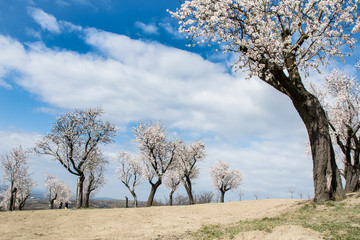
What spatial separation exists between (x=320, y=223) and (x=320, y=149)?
5074 mm

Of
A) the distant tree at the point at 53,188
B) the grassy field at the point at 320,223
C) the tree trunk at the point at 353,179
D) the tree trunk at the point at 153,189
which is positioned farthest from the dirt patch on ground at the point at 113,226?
the distant tree at the point at 53,188

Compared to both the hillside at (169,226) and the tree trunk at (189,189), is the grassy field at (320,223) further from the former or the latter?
the tree trunk at (189,189)

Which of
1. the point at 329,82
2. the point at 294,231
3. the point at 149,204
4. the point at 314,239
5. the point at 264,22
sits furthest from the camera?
the point at 149,204

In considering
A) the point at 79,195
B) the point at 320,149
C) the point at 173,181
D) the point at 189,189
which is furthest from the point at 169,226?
the point at 173,181

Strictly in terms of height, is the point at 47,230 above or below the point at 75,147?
below

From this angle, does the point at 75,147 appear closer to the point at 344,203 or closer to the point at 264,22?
the point at 264,22

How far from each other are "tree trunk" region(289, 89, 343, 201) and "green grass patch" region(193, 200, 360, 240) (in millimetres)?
883

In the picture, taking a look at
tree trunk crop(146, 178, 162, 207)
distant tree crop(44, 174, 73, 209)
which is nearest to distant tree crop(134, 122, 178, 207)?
tree trunk crop(146, 178, 162, 207)

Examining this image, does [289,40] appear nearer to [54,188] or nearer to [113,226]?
[113,226]

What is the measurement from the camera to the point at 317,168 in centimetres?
1242

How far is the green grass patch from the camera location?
6.93m

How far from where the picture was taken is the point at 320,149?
→ 12383 mm

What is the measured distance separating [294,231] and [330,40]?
963cm

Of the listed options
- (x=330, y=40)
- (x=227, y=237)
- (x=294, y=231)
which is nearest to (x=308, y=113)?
(x=330, y=40)
